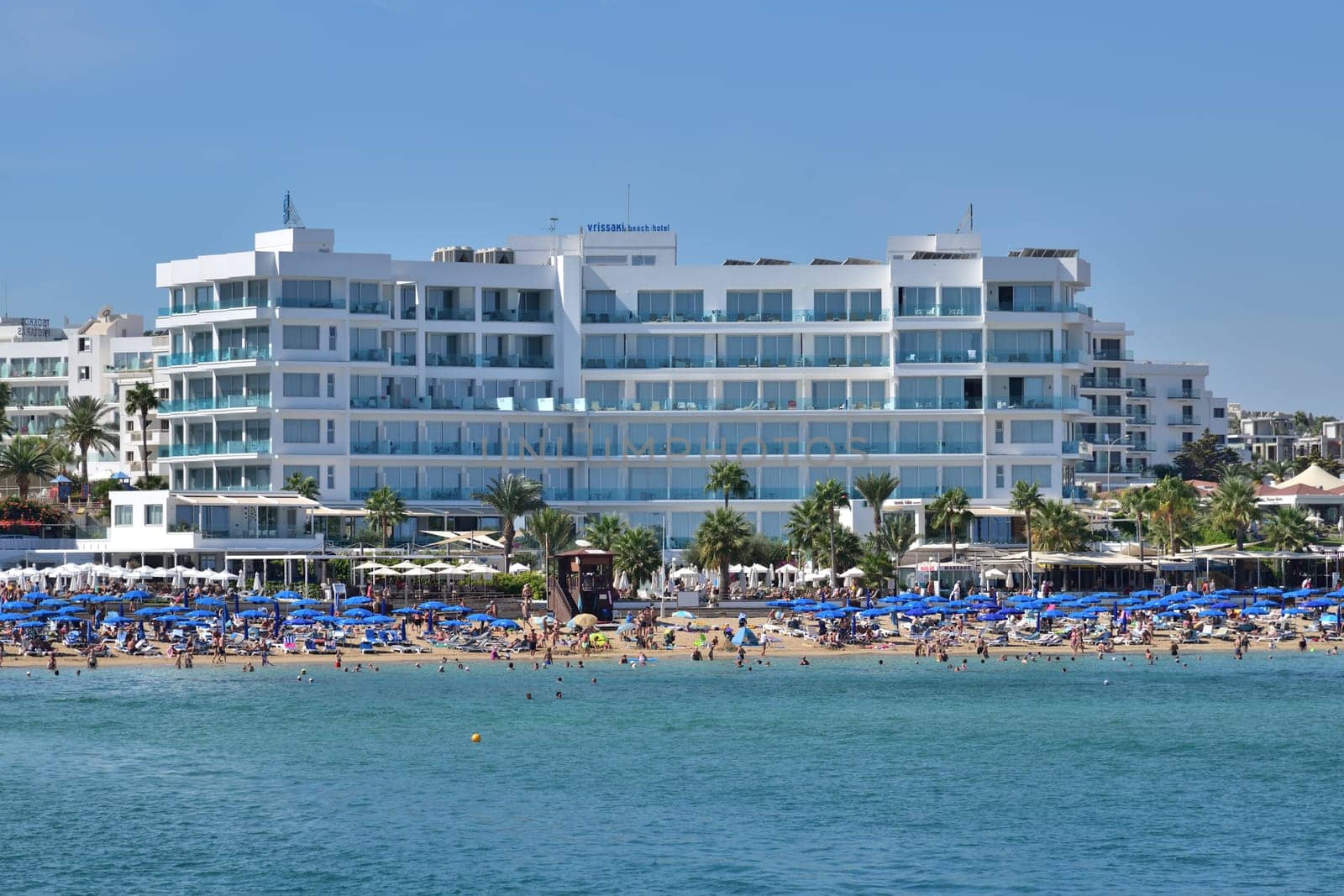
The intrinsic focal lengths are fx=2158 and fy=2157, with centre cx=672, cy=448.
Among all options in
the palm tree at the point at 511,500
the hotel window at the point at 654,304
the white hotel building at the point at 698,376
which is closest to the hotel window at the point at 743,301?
the white hotel building at the point at 698,376

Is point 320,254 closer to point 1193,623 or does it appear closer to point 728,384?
point 728,384

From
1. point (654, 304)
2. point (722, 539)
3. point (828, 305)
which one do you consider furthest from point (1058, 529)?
point (654, 304)

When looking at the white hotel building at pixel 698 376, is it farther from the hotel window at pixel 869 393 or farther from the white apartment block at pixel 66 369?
the white apartment block at pixel 66 369

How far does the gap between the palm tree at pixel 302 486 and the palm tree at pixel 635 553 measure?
19513 millimetres

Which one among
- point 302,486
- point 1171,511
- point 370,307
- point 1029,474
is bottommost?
point 1171,511

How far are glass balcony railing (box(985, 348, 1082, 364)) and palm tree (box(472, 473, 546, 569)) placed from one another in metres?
28.3

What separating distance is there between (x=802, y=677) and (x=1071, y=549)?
33.5 meters

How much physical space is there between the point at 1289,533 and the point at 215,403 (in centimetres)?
5910

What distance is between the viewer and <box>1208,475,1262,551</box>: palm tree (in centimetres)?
11806

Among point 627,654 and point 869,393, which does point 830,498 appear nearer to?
point 869,393

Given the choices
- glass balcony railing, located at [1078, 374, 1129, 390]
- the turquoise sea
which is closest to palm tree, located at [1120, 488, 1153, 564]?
the turquoise sea

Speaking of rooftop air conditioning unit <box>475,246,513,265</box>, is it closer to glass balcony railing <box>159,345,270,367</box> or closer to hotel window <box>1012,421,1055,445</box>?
glass balcony railing <box>159,345,270,367</box>

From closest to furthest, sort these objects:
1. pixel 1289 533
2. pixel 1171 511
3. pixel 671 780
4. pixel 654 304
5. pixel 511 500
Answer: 1. pixel 671 780
2. pixel 511 500
3. pixel 1289 533
4. pixel 1171 511
5. pixel 654 304

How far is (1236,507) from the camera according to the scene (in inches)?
4648
